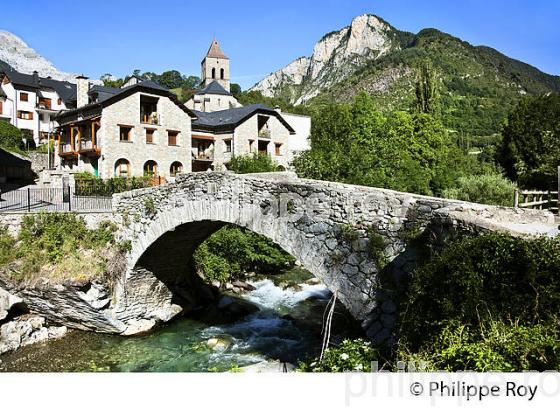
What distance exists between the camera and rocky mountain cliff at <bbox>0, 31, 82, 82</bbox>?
9262 centimetres

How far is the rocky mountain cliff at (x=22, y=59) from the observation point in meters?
92.6

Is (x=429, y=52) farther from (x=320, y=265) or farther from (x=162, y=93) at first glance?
(x=320, y=265)

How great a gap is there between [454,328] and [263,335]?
8773 millimetres

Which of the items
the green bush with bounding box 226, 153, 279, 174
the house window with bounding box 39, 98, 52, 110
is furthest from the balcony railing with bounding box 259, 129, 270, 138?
the house window with bounding box 39, 98, 52, 110

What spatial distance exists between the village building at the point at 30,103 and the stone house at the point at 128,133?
494 inches

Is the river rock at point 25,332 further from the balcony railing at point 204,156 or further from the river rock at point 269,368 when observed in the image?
the balcony railing at point 204,156

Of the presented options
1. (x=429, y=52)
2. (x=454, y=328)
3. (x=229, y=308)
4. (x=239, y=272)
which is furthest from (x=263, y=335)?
(x=429, y=52)

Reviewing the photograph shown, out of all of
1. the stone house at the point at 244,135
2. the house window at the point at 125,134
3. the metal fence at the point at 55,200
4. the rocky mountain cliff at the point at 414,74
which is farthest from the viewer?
the rocky mountain cliff at the point at 414,74

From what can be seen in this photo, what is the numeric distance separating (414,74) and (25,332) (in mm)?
72211

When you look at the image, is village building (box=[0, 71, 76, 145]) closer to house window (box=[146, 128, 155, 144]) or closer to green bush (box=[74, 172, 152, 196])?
house window (box=[146, 128, 155, 144])

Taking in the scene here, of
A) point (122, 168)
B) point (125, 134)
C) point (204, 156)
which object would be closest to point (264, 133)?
point (204, 156)

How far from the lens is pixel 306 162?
75.3ft

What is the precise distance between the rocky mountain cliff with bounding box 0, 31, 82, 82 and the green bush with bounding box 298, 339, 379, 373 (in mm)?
98678

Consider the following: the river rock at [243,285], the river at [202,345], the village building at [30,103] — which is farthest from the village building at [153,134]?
the river at [202,345]
